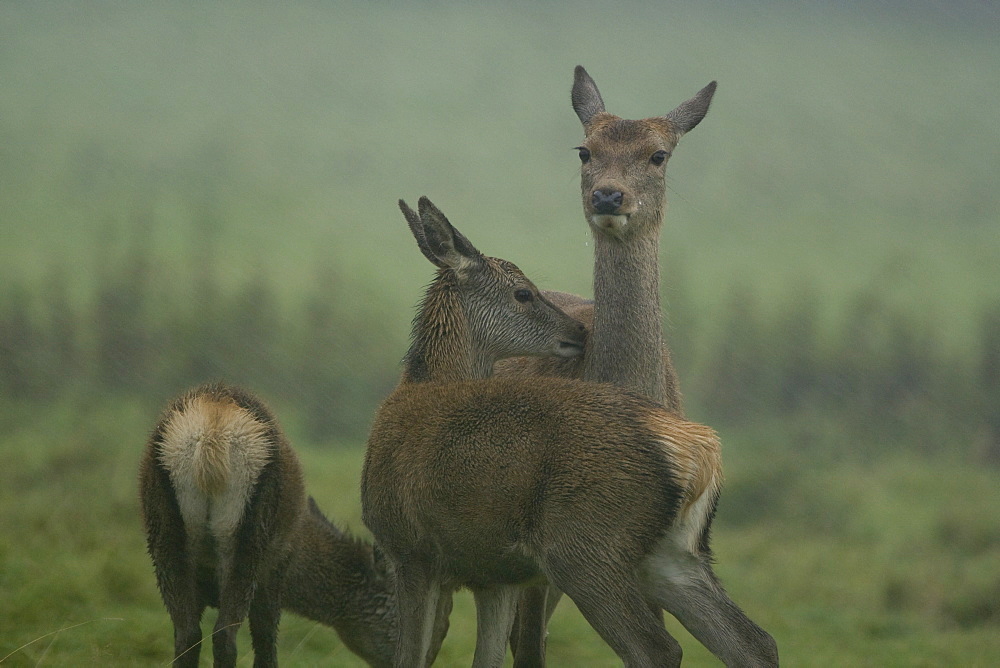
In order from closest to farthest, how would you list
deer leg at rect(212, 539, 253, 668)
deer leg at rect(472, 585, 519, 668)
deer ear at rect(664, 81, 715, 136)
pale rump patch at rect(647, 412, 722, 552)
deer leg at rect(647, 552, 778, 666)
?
pale rump patch at rect(647, 412, 722, 552) < deer leg at rect(647, 552, 778, 666) < deer leg at rect(212, 539, 253, 668) < deer leg at rect(472, 585, 519, 668) < deer ear at rect(664, 81, 715, 136)

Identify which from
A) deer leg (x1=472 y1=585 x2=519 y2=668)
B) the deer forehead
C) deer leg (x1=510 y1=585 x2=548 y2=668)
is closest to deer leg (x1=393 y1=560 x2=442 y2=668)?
deer leg (x1=472 y1=585 x2=519 y2=668)

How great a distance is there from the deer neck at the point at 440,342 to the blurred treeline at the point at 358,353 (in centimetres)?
723

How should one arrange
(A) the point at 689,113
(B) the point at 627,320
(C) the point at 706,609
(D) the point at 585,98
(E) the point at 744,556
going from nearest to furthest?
(C) the point at 706,609 → (B) the point at 627,320 → (A) the point at 689,113 → (D) the point at 585,98 → (E) the point at 744,556

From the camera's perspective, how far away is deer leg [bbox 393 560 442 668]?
5660 mm

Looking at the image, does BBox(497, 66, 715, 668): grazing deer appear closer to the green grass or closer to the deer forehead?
the deer forehead

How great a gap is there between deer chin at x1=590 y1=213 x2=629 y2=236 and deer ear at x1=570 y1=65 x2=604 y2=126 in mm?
1249

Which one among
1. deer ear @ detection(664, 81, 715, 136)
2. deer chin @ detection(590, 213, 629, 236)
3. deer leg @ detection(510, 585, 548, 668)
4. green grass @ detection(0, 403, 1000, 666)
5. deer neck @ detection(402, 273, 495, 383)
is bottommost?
green grass @ detection(0, 403, 1000, 666)

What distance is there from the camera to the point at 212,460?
565cm

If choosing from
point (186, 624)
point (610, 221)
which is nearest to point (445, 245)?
point (610, 221)

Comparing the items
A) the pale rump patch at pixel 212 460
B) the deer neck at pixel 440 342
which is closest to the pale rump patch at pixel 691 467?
the deer neck at pixel 440 342

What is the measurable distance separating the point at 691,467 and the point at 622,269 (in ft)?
6.22

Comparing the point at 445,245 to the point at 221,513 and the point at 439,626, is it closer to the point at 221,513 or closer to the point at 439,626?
the point at 221,513

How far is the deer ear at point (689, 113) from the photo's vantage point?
730cm

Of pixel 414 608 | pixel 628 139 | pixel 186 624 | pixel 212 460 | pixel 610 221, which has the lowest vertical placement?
pixel 186 624
